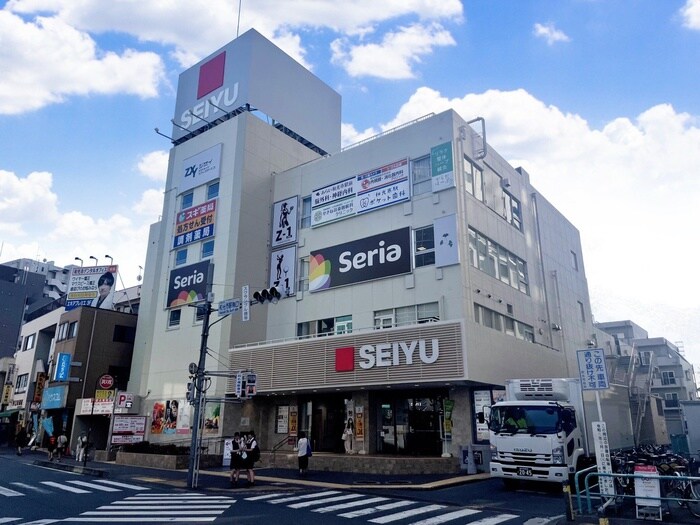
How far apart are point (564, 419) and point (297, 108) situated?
3519cm

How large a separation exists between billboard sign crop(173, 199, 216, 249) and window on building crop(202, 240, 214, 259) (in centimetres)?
50

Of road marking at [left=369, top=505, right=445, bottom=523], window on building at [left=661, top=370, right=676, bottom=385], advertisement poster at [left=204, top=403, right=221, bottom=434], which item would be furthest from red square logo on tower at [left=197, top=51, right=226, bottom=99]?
window on building at [left=661, top=370, right=676, bottom=385]

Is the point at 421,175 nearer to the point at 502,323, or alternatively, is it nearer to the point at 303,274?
the point at 502,323

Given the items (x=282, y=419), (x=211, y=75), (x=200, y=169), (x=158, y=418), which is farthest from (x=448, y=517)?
(x=211, y=75)

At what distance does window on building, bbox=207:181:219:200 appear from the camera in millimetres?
38938

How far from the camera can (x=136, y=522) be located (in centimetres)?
1235

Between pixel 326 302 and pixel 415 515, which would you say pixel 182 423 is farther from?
pixel 415 515

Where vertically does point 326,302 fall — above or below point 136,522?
above

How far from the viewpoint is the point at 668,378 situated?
69062mm

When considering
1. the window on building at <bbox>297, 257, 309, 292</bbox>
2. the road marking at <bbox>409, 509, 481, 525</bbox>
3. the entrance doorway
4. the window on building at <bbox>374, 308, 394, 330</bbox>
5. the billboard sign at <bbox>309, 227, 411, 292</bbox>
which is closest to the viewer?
the road marking at <bbox>409, 509, 481, 525</bbox>

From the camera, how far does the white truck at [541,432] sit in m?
16.3

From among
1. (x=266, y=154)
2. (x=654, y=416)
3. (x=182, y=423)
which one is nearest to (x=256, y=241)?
(x=266, y=154)

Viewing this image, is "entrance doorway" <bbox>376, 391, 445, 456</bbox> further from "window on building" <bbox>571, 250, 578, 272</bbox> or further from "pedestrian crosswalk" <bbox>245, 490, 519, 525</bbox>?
"window on building" <bbox>571, 250, 578, 272</bbox>

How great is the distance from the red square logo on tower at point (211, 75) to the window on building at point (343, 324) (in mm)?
23716
